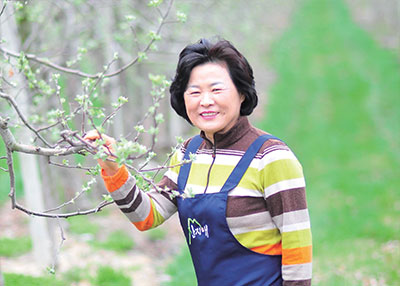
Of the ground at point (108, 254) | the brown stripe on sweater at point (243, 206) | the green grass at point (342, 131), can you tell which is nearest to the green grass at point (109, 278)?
the ground at point (108, 254)

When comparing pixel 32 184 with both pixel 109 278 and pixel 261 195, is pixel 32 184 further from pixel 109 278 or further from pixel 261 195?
pixel 261 195

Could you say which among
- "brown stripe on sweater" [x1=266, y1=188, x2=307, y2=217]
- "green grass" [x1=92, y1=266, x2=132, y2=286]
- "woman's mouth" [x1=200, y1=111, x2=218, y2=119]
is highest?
"woman's mouth" [x1=200, y1=111, x2=218, y2=119]

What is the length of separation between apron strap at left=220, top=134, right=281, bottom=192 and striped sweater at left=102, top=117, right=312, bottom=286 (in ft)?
0.06

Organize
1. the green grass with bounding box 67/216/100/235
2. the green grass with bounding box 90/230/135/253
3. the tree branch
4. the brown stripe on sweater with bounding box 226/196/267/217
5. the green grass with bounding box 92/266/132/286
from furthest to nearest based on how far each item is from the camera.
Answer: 1. the green grass with bounding box 67/216/100/235
2. the green grass with bounding box 90/230/135/253
3. the green grass with bounding box 92/266/132/286
4. the brown stripe on sweater with bounding box 226/196/267/217
5. the tree branch

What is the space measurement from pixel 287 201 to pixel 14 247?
5.40 metres

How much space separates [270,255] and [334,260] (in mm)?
3984

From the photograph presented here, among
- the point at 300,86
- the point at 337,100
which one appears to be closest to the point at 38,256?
the point at 337,100

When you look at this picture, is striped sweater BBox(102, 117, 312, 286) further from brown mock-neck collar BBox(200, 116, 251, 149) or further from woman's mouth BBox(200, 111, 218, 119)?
woman's mouth BBox(200, 111, 218, 119)

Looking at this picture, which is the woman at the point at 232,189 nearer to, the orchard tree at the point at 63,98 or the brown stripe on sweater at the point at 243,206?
the brown stripe on sweater at the point at 243,206

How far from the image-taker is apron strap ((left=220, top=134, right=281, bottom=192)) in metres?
2.30

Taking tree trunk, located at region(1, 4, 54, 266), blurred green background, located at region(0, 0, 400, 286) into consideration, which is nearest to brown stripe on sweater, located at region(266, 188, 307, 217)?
blurred green background, located at region(0, 0, 400, 286)

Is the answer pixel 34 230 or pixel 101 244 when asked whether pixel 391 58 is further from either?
pixel 34 230

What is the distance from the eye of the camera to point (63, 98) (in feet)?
7.64

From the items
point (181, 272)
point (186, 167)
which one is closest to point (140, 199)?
point (186, 167)
